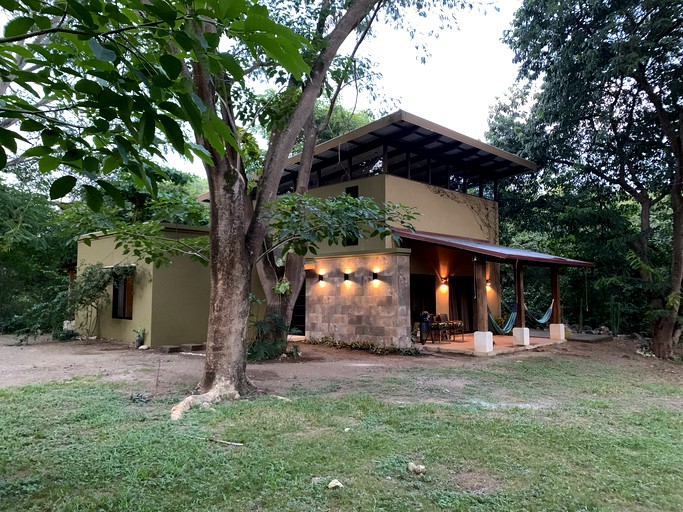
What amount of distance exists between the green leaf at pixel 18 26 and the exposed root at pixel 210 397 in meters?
3.64

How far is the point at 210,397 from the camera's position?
5008mm

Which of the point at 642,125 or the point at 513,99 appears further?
the point at 513,99

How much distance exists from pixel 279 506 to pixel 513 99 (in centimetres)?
1687

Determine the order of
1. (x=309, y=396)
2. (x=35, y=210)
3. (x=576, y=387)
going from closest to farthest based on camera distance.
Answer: (x=309, y=396), (x=576, y=387), (x=35, y=210)

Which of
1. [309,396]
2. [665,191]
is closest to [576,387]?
[309,396]

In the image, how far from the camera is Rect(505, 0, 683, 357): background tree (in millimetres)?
10039

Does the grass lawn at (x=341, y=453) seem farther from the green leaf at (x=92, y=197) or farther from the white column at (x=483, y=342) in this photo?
the white column at (x=483, y=342)

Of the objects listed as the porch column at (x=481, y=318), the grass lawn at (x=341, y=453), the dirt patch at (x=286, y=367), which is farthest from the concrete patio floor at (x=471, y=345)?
the grass lawn at (x=341, y=453)

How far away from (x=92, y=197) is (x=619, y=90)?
13.8 meters

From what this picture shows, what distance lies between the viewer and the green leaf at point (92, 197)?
1639 mm

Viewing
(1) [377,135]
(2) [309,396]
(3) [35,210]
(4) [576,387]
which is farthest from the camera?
(3) [35,210]

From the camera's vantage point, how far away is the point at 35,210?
13414 millimetres

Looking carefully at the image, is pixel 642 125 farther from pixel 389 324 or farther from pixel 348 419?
pixel 348 419

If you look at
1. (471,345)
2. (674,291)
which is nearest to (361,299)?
(471,345)
